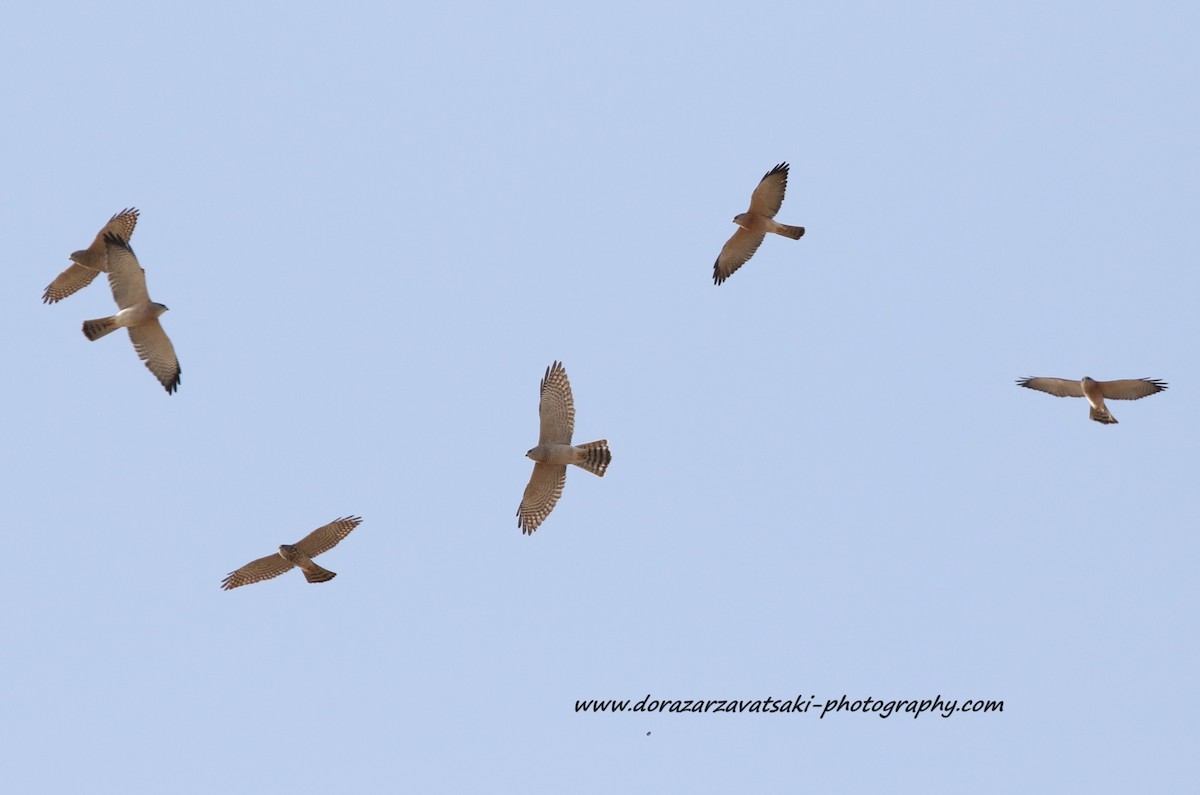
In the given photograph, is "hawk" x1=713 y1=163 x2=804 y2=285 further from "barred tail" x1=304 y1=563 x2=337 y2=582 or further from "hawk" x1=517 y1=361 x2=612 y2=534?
"barred tail" x1=304 y1=563 x2=337 y2=582

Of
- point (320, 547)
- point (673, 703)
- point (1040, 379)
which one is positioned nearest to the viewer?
point (320, 547)

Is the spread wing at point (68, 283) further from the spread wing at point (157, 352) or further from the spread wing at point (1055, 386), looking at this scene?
the spread wing at point (1055, 386)

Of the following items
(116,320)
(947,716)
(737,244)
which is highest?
(737,244)

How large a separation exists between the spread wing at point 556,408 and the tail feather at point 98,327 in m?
4.79

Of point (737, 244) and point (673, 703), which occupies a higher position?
point (737, 244)

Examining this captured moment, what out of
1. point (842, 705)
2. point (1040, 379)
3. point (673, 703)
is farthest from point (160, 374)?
point (1040, 379)

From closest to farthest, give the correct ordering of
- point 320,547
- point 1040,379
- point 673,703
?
1. point 320,547
2. point 673,703
3. point 1040,379

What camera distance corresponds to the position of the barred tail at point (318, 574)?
18.3 meters

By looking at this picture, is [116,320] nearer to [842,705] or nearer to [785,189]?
[785,189]

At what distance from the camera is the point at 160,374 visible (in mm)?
19422

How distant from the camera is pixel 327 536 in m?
18.3

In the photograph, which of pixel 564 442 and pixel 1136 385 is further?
pixel 1136 385

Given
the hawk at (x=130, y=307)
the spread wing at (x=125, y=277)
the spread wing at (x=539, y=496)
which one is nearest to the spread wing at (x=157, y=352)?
A: the hawk at (x=130, y=307)

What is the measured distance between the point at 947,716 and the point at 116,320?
35.1 feet
